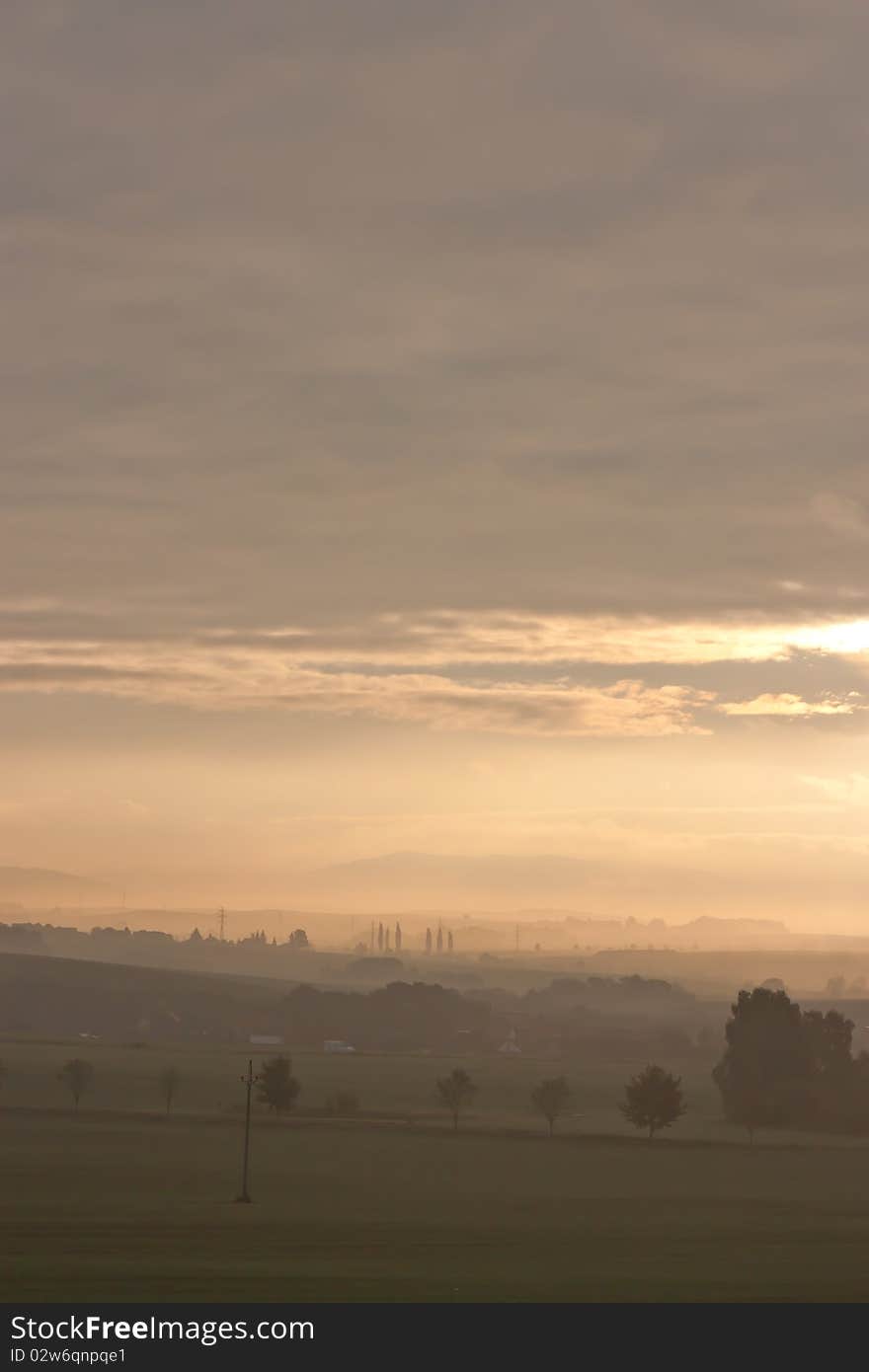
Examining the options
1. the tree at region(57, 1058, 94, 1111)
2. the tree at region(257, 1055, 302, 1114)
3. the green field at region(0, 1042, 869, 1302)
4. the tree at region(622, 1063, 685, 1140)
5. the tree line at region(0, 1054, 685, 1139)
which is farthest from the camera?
the tree at region(57, 1058, 94, 1111)

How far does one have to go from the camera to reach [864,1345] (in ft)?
144

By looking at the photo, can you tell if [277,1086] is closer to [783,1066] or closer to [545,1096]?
[545,1096]

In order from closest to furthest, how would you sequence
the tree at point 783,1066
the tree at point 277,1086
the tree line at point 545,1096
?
the tree line at point 545,1096 < the tree at point 277,1086 < the tree at point 783,1066

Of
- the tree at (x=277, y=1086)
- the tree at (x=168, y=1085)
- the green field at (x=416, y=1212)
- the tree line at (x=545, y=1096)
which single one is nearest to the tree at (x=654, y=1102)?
the tree line at (x=545, y=1096)

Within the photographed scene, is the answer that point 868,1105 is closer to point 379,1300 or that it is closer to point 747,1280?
point 747,1280

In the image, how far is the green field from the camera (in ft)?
187

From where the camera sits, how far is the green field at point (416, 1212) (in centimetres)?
5691

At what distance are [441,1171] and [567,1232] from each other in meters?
37.7

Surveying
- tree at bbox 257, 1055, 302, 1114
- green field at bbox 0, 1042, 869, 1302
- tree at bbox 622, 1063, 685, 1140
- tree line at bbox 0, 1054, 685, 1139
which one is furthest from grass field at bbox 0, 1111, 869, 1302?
tree at bbox 257, 1055, 302, 1114

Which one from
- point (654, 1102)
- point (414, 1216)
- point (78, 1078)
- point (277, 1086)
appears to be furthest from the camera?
point (78, 1078)

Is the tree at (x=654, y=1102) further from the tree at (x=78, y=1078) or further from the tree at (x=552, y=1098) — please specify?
the tree at (x=78, y=1078)

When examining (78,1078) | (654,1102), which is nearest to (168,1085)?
(78,1078)

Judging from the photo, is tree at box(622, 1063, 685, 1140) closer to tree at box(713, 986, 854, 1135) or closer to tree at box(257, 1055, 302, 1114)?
tree at box(713, 986, 854, 1135)

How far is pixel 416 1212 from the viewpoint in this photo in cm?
8894
